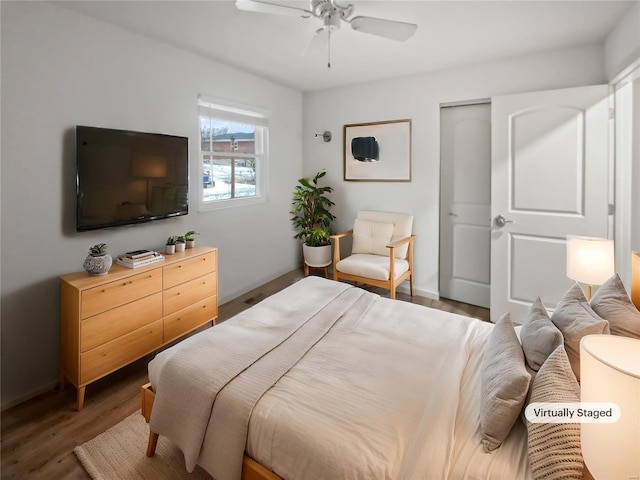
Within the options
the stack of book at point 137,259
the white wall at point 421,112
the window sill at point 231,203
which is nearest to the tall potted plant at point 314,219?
the white wall at point 421,112

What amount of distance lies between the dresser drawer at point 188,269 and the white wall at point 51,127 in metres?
0.45

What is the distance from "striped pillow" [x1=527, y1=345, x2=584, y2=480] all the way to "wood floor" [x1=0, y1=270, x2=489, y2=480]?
6.29ft

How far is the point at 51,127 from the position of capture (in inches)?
85.7

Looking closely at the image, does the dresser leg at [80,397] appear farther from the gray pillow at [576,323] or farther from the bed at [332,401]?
the gray pillow at [576,323]

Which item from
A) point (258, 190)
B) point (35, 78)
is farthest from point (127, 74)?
point (258, 190)

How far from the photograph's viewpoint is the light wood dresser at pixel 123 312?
204 centimetres

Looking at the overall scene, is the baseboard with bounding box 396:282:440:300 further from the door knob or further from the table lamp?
the table lamp

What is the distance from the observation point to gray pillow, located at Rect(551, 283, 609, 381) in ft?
3.84

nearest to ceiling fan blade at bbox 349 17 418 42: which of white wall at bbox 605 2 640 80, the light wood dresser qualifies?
white wall at bbox 605 2 640 80

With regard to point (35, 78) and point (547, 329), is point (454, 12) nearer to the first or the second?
point (547, 329)

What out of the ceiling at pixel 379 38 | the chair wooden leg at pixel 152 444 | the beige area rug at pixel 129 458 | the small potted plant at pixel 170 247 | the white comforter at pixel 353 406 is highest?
the ceiling at pixel 379 38

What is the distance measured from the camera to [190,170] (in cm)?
317

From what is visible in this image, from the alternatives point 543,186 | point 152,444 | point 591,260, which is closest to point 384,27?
point 591,260

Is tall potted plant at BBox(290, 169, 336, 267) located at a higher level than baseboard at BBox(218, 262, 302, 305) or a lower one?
higher
